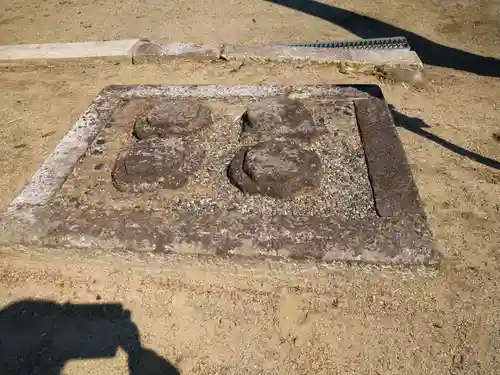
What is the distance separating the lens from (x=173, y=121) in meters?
3.11

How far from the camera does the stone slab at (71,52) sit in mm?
4777

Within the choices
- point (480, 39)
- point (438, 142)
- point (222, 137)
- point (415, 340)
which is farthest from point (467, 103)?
point (415, 340)

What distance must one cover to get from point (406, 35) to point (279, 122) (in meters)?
3.25

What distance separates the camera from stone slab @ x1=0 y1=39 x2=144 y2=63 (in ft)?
15.7

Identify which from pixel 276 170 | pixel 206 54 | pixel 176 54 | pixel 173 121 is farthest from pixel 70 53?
pixel 276 170

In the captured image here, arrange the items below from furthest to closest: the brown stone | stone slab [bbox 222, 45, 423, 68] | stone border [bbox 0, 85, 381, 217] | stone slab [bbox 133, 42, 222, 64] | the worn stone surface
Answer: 1. stone slab [bbox 133, 42, 222, 64]
2. stone slab [bbox 222, 45, 423, 68]
3. the brown stone
4. stone border [bbox 0, 85, 381, 217]
5. the worn stone surface

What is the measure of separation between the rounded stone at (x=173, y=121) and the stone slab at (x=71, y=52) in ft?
6.18

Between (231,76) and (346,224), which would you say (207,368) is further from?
(231,76)

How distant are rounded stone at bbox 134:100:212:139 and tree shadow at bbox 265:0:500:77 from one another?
9.81 ft

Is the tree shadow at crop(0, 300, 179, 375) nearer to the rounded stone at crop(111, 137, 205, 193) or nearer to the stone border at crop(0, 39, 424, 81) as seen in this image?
the rounded stone at crop(111, 137, 205, 193)

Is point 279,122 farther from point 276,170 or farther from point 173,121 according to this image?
point 173,121

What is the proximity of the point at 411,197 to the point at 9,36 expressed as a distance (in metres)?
5.92

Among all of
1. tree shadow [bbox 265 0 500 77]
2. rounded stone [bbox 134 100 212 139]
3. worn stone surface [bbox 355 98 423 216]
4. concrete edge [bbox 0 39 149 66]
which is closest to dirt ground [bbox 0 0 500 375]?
worn stone surface [bbox 355 98 423 216]

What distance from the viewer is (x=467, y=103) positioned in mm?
3994
